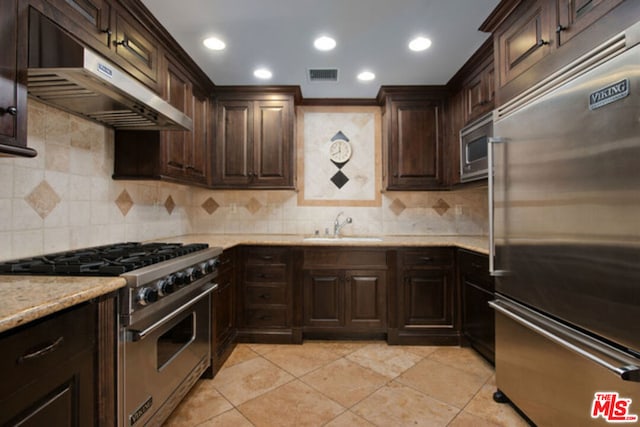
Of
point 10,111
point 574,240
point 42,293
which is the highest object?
point 10,111

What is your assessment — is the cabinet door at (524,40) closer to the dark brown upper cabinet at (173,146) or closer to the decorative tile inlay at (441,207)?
the decorative tile inlay at (441,207)

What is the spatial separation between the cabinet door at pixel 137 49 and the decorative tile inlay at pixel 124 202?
820mm

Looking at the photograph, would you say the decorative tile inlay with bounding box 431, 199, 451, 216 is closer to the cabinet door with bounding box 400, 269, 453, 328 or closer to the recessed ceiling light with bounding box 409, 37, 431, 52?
the cabinet door with bounding box 400, 269, 453, 328

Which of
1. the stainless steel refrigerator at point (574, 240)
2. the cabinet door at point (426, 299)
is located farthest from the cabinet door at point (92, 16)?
the cabinet door at point (426, 299)

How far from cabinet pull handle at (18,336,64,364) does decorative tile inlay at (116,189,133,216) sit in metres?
1.48

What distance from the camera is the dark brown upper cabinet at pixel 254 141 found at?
119 inches

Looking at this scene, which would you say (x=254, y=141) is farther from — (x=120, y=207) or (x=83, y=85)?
(x=83, y=85)

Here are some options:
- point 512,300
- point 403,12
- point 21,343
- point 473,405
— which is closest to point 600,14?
point 403,12

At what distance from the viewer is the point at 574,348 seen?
1.24 meters

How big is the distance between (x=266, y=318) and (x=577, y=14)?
9.39 feet

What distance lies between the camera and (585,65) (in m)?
1.23

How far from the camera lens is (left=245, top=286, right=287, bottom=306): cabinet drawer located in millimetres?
2719

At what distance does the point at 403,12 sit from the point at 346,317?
7.95ft

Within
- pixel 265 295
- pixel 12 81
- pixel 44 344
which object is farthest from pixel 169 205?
pixel 44 344
